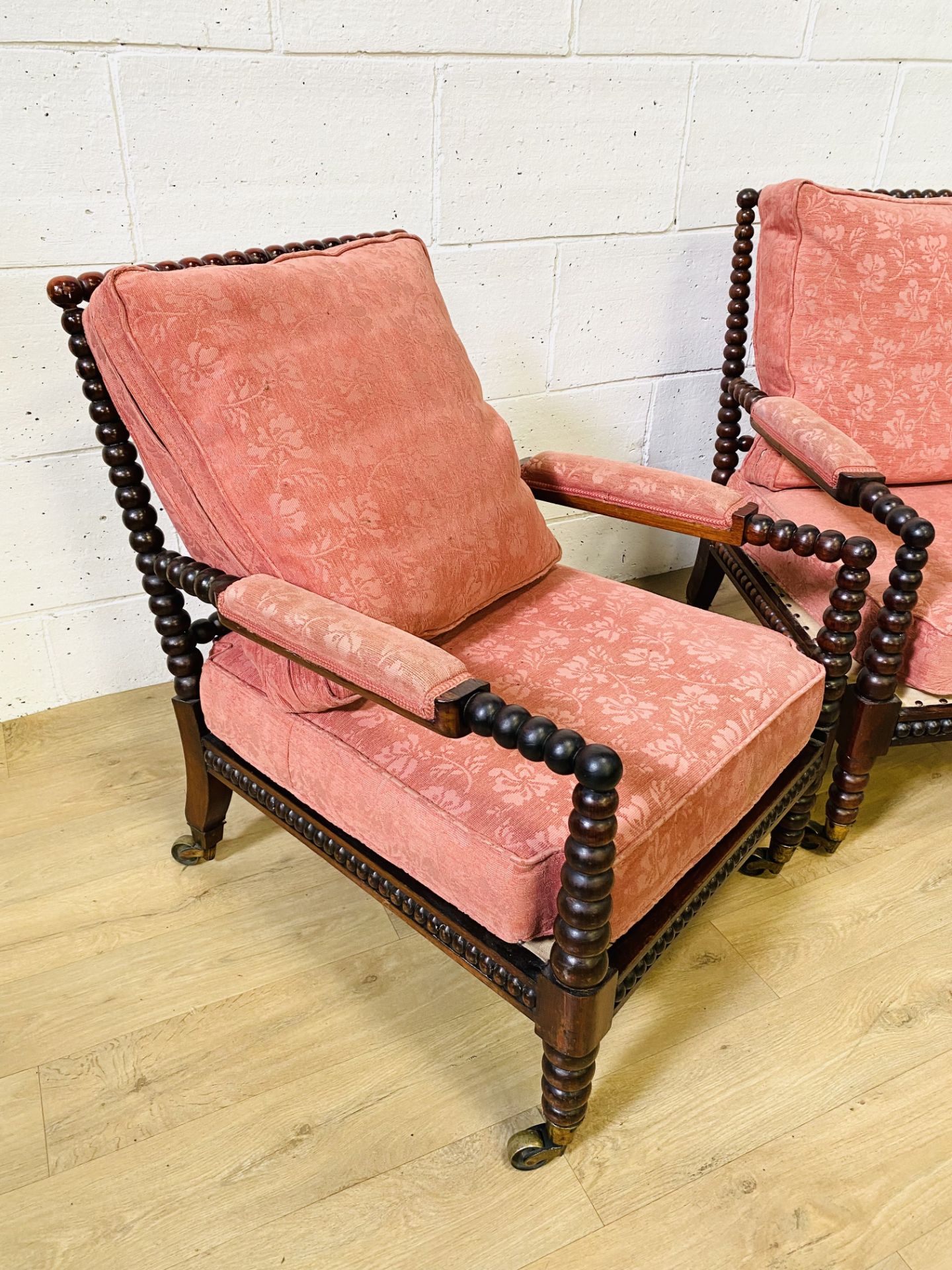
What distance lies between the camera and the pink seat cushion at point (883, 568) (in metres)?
1.44

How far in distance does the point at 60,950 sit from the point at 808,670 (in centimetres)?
118

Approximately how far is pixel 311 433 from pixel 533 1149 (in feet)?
3.00

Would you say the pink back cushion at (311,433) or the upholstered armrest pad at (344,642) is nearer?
the upholstered armrest pad at (344,642)

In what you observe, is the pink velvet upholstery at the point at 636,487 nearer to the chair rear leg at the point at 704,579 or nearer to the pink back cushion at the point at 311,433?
the pink back cushion at the point at 311,433

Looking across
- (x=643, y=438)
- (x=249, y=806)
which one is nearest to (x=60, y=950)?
(x=249, y=806)

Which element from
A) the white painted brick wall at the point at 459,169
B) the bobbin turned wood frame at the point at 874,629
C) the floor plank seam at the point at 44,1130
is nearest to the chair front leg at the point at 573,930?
the floor plank seam at the point at 44,1130

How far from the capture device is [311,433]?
3.85 ft

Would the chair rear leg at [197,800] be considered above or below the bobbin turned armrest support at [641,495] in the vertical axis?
below

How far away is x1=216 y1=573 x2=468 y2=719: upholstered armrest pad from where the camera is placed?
36.3 inches

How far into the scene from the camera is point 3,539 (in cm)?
177

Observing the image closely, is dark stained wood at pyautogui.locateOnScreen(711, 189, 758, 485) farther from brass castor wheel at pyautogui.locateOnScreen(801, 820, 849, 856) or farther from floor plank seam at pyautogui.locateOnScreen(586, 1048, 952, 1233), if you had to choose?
floor plank seam at pyautogui.locateOnScreen(586, 1048, 952, 1233)

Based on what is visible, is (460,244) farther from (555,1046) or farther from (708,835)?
(555,1046)

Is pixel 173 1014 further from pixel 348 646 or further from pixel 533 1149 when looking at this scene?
pixel 348 646

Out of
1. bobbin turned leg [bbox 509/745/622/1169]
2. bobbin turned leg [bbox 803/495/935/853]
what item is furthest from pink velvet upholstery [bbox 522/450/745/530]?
bobbin turned leg [bbox 509/745/622/1169]
